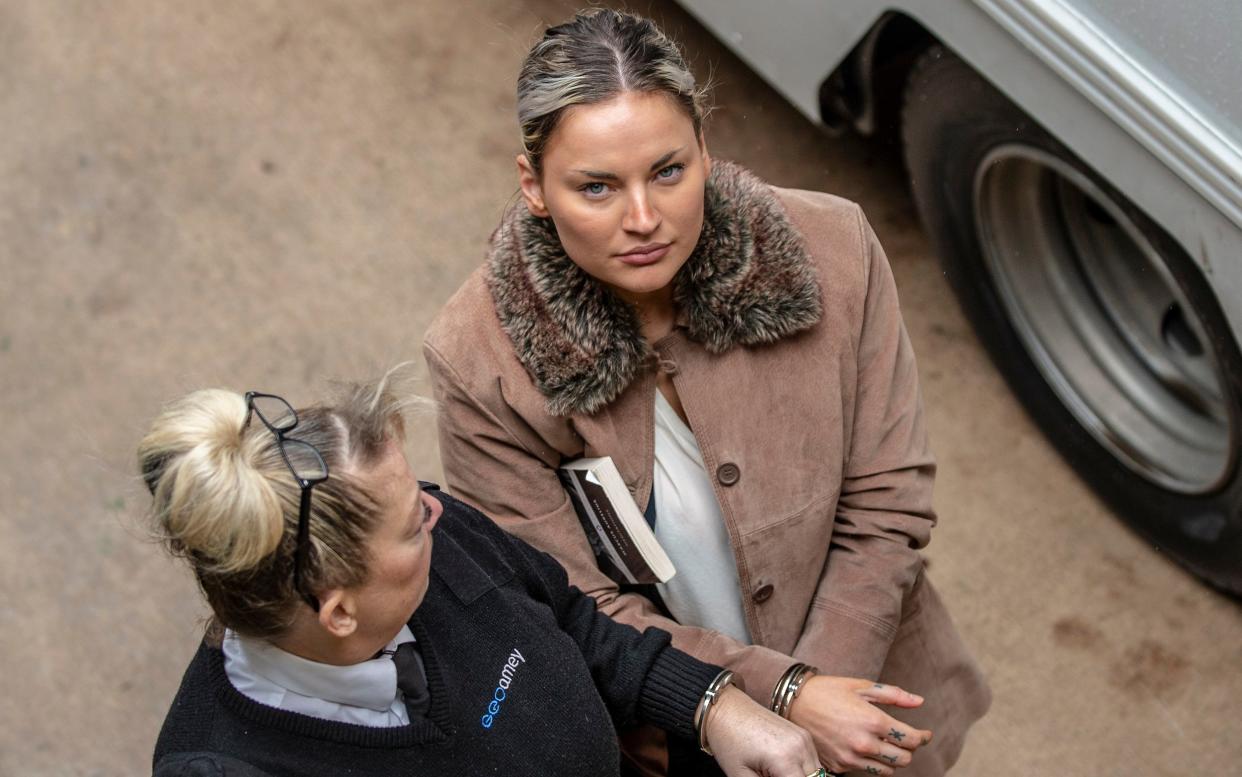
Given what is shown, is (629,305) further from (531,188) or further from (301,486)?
(301,486)

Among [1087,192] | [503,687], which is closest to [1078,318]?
[1087,192]

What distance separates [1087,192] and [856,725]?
57.3 inches

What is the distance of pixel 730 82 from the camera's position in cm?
440

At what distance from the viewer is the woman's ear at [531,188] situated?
199cm

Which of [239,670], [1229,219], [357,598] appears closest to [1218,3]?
[1229,219]

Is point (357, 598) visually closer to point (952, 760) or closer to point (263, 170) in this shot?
point (952, 760)

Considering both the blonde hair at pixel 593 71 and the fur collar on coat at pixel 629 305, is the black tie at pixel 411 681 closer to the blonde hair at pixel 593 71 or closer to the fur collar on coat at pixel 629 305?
the fur collar on coat at pixel 629 305

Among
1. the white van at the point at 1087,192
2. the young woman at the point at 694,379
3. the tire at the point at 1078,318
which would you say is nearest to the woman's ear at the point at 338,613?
the young woman at the point at 694,379

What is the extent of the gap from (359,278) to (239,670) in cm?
256

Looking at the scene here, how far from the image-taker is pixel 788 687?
2.03 m

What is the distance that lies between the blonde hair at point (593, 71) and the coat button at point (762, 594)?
2.33ft

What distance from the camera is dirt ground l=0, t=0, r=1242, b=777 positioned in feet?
10.9

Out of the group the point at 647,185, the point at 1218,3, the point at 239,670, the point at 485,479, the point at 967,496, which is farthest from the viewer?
the point at 967,496

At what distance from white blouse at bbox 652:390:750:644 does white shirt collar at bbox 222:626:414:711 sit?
55cm
